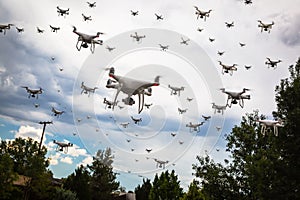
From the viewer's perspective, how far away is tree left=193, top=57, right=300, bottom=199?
18203mm

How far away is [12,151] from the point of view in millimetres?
44000

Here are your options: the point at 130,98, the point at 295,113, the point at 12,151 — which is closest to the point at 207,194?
the point at 295,113

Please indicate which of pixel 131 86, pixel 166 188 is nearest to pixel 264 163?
pixel 131 86

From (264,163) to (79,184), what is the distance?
89.1 feet

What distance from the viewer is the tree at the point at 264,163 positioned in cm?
1820

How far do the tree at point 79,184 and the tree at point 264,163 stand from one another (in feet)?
63.2

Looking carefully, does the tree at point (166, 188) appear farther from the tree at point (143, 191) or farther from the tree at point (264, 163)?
the tree at point (264, 163)

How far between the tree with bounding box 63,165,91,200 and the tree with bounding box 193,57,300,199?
19.3 meters

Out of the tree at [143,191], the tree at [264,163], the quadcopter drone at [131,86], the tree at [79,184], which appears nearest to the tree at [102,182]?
the tree at [143,191]

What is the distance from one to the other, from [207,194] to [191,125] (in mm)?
13718

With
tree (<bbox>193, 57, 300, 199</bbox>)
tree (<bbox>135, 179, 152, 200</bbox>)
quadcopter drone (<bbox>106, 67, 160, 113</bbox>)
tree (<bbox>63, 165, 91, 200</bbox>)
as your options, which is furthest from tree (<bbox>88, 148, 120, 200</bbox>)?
quadcopter drone (<bbox>106, 67, 160, 113</bbox>)

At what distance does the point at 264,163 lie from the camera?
63.6ft

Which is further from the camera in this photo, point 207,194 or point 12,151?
point 12,151

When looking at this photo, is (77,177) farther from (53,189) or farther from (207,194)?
(207,194)
